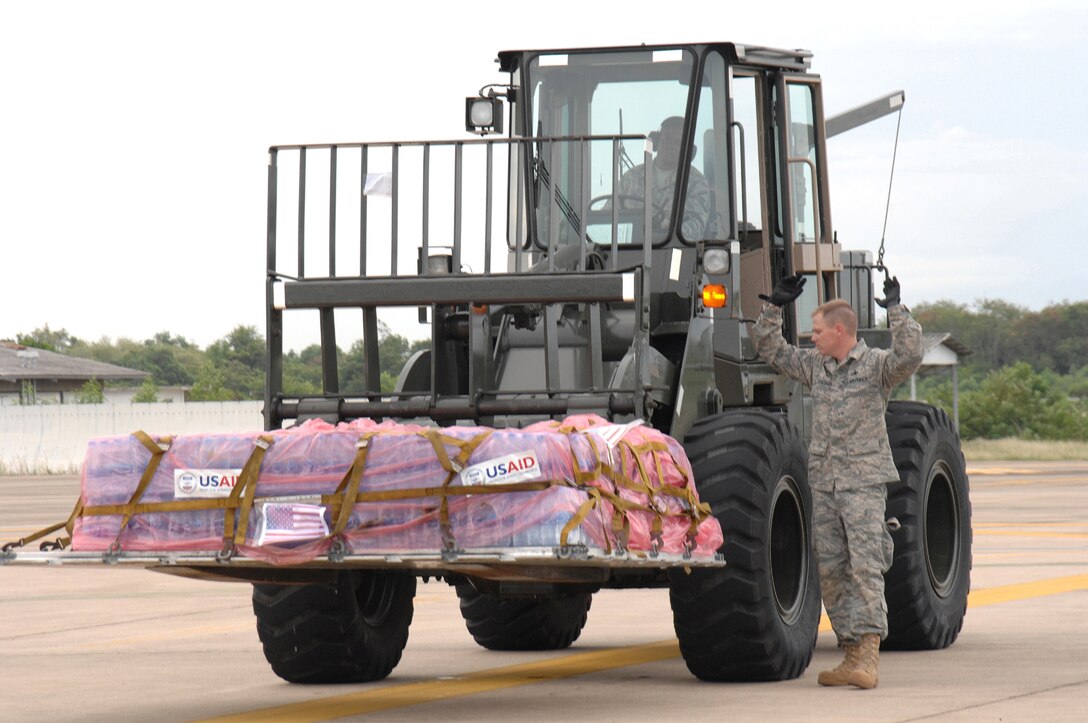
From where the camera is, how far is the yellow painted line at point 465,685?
9195mm

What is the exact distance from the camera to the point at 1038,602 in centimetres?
1462

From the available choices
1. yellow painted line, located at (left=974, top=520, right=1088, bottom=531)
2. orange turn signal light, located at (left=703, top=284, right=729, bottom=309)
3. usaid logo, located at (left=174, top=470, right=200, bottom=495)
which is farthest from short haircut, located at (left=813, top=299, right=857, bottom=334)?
yellow painted line, located at (left=974, top=520, right=1088, bottom=531)

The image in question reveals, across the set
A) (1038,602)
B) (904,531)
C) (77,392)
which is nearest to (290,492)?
(904,531)

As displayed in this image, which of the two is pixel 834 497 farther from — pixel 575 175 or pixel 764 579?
pixel 575 175

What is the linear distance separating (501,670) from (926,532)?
2928mm

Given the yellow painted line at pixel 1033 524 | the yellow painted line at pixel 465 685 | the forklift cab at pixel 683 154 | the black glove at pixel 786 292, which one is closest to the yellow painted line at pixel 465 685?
the yellow painted line at pixel 465 685

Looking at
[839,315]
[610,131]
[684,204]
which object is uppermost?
[610,131]

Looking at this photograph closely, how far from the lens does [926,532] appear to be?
1219cm

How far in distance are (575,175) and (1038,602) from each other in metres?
5.53

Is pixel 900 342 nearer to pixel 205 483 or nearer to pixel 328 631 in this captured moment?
pixel 328 631

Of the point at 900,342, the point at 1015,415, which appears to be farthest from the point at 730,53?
the point at 1015,415

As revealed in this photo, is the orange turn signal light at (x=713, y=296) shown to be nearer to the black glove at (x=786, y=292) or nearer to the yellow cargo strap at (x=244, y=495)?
the black glove at (x=786, y=292)

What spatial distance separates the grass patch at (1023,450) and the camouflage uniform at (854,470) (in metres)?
52.0

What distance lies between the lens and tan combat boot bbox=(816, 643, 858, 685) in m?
9.66
